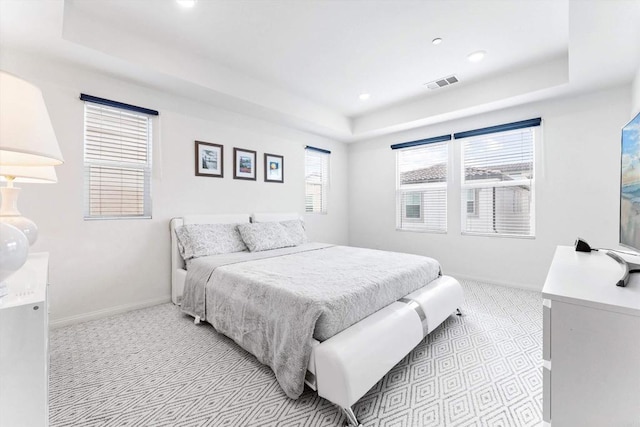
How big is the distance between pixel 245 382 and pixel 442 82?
3.81 m

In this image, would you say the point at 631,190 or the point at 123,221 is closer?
the point at 631,190

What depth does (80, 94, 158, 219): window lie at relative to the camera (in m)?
2.67

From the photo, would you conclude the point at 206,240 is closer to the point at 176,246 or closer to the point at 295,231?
the point at 176,246

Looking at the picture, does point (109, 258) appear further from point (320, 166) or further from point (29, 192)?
point (320, 166)

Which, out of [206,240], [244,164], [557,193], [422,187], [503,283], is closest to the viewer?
[206,240]

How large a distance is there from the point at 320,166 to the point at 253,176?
1.47 m

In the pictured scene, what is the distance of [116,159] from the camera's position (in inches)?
111

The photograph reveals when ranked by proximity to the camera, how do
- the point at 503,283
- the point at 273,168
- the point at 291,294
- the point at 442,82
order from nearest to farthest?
the point at 291,294 → the point at 442,82 → the point at 503,283 → the point at 273,168

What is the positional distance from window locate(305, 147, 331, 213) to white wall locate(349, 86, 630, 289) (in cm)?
165

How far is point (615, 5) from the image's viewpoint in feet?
5.75

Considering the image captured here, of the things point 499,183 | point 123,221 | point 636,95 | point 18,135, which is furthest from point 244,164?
point 636,95

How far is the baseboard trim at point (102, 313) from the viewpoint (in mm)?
2473

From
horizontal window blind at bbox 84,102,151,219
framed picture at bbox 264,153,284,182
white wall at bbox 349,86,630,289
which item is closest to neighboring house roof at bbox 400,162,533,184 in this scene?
white wall at bbox 349,86,630,289

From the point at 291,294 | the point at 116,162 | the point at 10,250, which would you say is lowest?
the point at 291,294
